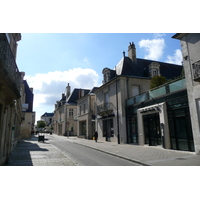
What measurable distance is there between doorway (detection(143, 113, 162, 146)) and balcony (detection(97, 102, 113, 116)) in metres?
5.95

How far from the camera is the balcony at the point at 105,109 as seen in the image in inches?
811

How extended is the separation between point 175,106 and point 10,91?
10489mm

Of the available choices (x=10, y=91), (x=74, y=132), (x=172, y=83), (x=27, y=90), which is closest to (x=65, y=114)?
(x=74, y=132)

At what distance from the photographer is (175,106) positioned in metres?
11.8

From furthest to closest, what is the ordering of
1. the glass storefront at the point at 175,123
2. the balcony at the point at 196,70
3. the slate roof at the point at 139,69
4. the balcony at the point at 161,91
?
1. the slate roof at the point at 139,69
2. the balcony at the point at 161,91
3. the glass storefront at the point at 175,123
4. the balcony at the point at 196,70

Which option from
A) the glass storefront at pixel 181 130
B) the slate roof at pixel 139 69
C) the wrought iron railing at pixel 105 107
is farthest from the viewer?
the wrought iron railing at pixel 105 107

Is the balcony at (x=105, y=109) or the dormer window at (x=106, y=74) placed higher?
→ the dormer window at (x=106, y=74)

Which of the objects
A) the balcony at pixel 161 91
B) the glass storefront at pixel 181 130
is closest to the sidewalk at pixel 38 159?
the glass storefront at pixel 181 130

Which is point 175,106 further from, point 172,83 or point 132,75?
point 132,75

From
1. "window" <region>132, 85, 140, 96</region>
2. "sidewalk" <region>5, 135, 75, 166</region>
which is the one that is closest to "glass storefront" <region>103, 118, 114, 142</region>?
"window" <region>132, 85, 140, 96</region>

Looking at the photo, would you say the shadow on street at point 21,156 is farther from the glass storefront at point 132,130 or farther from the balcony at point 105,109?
the balcony at point 105,109

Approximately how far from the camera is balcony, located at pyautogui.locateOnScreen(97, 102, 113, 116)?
20591 millimetres

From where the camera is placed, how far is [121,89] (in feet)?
60.8

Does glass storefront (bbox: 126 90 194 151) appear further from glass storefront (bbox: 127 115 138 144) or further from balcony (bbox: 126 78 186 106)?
glass storefront (bbox: 127 115 138 144)
